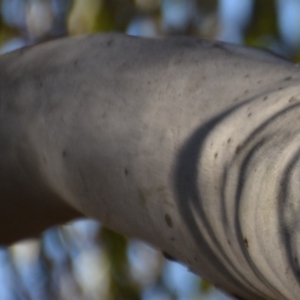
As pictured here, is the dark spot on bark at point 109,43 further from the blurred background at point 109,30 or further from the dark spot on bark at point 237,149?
the blurred background at point 109,30

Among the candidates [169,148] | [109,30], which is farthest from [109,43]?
[109,30]

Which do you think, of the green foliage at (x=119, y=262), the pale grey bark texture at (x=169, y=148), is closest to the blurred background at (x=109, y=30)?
the green foliage at (x=119, y=262)

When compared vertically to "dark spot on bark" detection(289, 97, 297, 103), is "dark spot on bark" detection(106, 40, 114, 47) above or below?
above

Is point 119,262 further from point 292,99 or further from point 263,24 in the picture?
point 292,99

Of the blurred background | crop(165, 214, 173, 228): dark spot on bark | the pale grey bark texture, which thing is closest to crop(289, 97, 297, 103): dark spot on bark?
the pale grey bark texture

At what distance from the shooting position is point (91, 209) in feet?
1.52

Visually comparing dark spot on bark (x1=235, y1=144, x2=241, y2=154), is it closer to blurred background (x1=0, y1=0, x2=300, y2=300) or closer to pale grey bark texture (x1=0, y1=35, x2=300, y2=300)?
pale grey bark texture (x1=0, y1=35, x2=300, y2=300)

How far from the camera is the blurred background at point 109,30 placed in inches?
45.7

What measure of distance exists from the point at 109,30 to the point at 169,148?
799mm

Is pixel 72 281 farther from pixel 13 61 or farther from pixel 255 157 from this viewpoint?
pixel 255 157

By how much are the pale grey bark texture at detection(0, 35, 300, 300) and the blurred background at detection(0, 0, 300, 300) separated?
62 cm

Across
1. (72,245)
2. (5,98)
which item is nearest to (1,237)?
(5,98)

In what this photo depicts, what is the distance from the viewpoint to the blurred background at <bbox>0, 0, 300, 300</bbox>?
45.7 inches

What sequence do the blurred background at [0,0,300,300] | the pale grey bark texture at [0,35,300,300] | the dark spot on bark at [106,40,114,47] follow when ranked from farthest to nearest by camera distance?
the blurred background at [0,0,300,300] < the dark spot on bark at [106,40,114,47] < the pale grey bark texture at [0,35,300,300]
